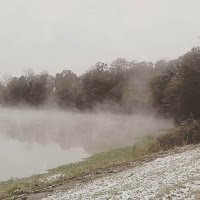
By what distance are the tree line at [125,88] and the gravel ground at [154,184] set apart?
4680 centimetres

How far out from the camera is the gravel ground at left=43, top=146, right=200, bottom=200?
19.5m

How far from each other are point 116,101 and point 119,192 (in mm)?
107319

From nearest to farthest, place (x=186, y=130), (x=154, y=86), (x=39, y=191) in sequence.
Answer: (x=39, y=191)
(x=186, y=130)
(x=154, y=86)

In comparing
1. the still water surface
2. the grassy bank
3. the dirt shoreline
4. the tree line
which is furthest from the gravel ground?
the tree line

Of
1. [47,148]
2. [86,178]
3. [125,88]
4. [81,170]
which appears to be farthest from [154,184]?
[125,88]

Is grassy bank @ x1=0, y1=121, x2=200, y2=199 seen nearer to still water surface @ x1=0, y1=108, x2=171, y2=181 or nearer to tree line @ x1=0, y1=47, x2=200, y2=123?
still water surface @ x1=0, y1=108, x2=171, y2=181

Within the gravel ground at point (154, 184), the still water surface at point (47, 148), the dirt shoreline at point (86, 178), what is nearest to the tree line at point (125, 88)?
the still water surface at point (47, 148)

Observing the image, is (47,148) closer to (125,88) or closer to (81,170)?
(81,170)

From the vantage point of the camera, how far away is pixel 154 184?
22.4 metres

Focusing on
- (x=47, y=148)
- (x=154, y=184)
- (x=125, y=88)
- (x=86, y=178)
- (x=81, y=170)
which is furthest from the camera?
(x=125, y=88)

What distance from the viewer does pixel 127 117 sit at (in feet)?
383

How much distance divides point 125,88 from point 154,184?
107 m

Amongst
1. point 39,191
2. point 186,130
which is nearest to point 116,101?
point 186,130

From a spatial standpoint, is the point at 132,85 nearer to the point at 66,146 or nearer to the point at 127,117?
the point at 127,117
